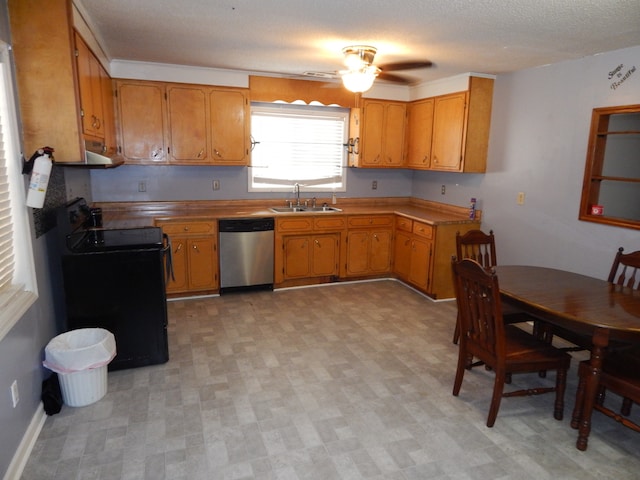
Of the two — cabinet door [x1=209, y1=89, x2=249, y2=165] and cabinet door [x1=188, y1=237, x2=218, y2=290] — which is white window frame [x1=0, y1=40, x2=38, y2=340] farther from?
cabinet door [x1=209, y1=89, x2=249, y2=165]

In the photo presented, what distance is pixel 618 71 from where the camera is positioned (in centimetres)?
316

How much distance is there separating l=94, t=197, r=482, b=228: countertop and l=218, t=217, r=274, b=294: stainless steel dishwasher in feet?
0.33

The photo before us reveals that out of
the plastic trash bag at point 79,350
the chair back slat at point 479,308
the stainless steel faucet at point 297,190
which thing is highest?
the stainless steel faucet at point 297,190

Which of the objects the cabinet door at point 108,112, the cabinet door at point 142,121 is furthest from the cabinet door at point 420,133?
the cabinet door at point 108,112

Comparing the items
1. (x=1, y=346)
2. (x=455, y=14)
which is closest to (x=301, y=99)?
(x=455, y=14)

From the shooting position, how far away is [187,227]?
4277 millimetres

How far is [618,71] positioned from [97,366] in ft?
13.8

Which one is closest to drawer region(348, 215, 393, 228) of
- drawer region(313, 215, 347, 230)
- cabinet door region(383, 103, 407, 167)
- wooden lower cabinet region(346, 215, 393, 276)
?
wooden lower cabinet region(346, 215, 393, 276)

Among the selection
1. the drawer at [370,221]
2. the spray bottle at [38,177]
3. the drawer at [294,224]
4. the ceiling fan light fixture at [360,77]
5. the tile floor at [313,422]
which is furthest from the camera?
the drawer at [370,221]

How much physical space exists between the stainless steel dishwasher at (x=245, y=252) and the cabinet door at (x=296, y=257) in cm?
19

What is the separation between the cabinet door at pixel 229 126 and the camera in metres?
4.50

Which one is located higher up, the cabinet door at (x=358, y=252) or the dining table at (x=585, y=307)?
the dining table at (x=585, y=307)

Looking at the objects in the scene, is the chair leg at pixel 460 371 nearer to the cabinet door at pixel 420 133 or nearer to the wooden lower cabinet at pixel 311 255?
the wooden lower cabinet at pixel 311 255

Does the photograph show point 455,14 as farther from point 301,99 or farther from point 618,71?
point 301,99
